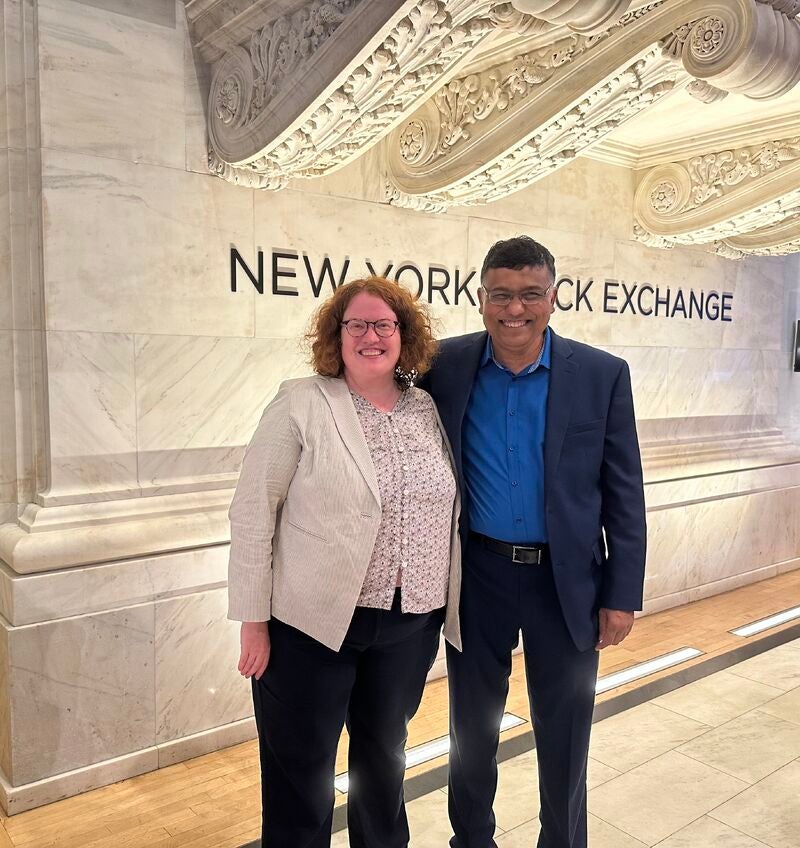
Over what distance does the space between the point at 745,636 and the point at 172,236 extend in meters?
4.47

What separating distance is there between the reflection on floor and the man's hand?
3.22 feet

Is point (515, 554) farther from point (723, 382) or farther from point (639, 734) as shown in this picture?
point (723, 382)

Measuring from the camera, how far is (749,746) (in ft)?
12.7

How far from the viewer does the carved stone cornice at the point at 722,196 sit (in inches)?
206

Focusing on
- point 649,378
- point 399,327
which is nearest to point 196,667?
point 399,327

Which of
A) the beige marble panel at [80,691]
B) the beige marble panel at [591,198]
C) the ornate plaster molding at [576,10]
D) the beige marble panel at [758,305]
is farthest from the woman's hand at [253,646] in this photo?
the beige marble panel at [758,305]

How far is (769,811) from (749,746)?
597 mm

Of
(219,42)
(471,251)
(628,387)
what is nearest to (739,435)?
(471,251)

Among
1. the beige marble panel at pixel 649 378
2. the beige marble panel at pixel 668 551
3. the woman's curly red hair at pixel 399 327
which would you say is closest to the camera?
the woman's curly red hair at pixel 399 327

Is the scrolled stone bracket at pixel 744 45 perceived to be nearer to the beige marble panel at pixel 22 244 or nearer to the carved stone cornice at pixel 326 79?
the carved stone cornice at pixel 326 79

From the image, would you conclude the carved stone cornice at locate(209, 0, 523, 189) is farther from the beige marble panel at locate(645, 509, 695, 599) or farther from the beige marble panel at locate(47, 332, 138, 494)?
the beige marble panel at locate(645, 509, 695, 599)

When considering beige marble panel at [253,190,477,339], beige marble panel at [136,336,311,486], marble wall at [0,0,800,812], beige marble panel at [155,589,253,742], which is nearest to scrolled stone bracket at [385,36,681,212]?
beige marble panel at [253,190,477,339]

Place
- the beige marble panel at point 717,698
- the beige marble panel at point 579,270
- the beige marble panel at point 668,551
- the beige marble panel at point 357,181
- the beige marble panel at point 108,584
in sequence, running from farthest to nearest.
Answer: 1. the beige marble panel at point 668,551
2. the beige marble panel at point 579,270
3. the beige marble panel at point 717,698
4. the beige marble panel at point 357,181
5. the beige marble panel at point 108,584

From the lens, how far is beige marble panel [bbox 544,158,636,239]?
5430mm
